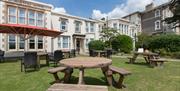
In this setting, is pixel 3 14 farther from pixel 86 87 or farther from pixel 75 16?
pixel 86 87

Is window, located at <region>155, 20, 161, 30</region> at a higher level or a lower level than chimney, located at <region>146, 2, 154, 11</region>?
lower

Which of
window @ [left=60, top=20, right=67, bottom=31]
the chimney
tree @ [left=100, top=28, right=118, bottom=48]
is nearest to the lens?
window @ [left=60, top=20, right=67, bottom=31]

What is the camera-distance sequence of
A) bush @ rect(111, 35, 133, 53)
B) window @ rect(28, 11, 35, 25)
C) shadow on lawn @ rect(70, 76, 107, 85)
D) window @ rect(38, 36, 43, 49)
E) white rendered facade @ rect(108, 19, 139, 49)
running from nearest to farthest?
shadow on lawn @ rect(70, 76, 107, 85), window @ rect(28, 11, 35, 25), window @ rect(38, 36, 43, 49), bush @ rect(111, 35, 133, 53), white rendered facade @ rect(108, 19, 139, 49)

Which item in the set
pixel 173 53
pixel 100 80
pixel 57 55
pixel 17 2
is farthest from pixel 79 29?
pixel 100 80

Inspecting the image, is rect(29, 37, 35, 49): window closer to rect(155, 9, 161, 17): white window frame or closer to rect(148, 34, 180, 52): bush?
rect(148, 34, 180, 52): bush

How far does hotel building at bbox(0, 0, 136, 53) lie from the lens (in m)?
18.6

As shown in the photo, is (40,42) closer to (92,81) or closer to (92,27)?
(92,27)

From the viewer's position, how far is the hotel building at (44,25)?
18.6m

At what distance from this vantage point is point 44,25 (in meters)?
22.0

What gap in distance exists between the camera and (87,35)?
2877 centimetres

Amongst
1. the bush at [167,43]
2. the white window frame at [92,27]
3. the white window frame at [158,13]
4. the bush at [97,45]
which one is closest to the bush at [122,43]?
the bush at [97,45]

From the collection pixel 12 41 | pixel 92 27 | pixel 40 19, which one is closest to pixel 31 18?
pixel 40 19

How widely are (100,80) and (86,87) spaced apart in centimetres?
300

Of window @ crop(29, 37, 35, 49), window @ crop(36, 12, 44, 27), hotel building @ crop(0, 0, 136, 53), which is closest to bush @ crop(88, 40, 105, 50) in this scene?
hotel building @ crop(0, 0, 136, 53)
